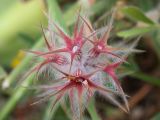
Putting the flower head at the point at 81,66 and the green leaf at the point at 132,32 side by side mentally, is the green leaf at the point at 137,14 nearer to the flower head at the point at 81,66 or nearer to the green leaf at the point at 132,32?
the green leaf at the point at 132,32

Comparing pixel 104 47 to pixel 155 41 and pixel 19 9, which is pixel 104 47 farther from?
pixel 19 9

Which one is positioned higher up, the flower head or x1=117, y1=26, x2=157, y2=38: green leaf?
x1=117, y1=26, x2=157, y2=38: green leaf

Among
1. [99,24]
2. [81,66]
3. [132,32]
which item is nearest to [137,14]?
[132,32]

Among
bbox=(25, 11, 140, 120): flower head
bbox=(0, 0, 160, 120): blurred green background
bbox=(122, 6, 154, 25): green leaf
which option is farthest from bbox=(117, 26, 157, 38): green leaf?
bbox=(25, 11, 140, 120): flower head

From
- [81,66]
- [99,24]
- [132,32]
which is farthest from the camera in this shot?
[99,24]

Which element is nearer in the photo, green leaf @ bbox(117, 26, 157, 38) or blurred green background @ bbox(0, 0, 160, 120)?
green leaf @ bbox(117, 26, 157, 38)

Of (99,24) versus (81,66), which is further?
(99,24)

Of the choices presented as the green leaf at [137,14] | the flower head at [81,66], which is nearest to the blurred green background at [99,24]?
the green leaf at [137,14]

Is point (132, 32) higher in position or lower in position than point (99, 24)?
lower

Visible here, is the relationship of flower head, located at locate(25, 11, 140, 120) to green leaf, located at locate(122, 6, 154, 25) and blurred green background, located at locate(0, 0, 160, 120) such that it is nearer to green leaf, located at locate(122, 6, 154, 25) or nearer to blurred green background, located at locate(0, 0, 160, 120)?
→ green leaf, located at locate(122, 6, 154, 25)

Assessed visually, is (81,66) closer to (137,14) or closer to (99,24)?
(137,14)

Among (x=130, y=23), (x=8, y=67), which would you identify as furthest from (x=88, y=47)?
(x=8, y=67)

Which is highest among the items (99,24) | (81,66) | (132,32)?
(99,24)
